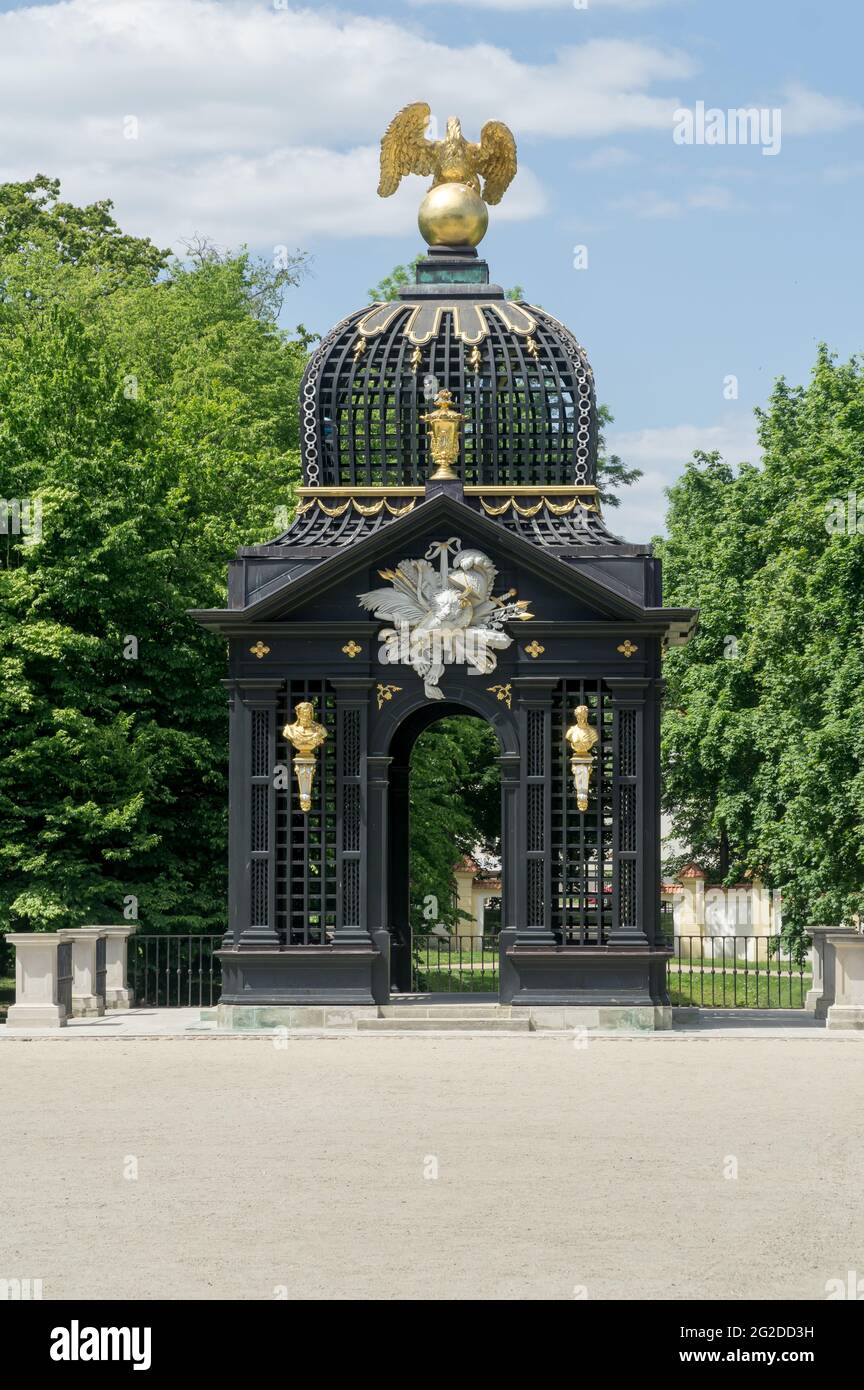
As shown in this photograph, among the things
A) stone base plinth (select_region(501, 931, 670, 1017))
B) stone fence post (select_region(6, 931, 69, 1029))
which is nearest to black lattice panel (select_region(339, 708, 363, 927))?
stone base plinth (select_region(501, 931, 670, 1017))

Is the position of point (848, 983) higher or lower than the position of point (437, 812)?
lower

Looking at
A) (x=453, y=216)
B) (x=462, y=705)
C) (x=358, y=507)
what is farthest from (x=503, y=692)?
(x=453, y=216)

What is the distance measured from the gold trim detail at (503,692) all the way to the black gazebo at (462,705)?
0.8 inches

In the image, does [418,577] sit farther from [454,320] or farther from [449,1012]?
[449,1012]

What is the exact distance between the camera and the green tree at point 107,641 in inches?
1505

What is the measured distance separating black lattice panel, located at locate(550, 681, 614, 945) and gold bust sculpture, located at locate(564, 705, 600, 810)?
0.33 m

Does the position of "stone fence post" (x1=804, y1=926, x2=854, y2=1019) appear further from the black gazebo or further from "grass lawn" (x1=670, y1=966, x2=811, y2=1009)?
"grass lawn" (x1=670, y1=966, x2=811, y2=1009)

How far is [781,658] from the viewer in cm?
4725

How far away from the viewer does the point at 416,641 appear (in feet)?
99.7

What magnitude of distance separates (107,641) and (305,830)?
33.1 feet

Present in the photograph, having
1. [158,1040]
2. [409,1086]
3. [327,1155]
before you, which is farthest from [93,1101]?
[158,1040]

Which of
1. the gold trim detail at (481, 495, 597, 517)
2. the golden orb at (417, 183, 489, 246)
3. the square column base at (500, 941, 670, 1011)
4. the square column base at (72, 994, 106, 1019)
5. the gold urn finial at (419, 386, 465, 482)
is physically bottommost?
the square column base at (72, 994, 106, 1019)

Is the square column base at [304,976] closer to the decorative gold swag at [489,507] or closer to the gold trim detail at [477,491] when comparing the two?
the decorative gold swag at [489,507]

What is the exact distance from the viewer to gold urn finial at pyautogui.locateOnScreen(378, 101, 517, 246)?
109 feet
